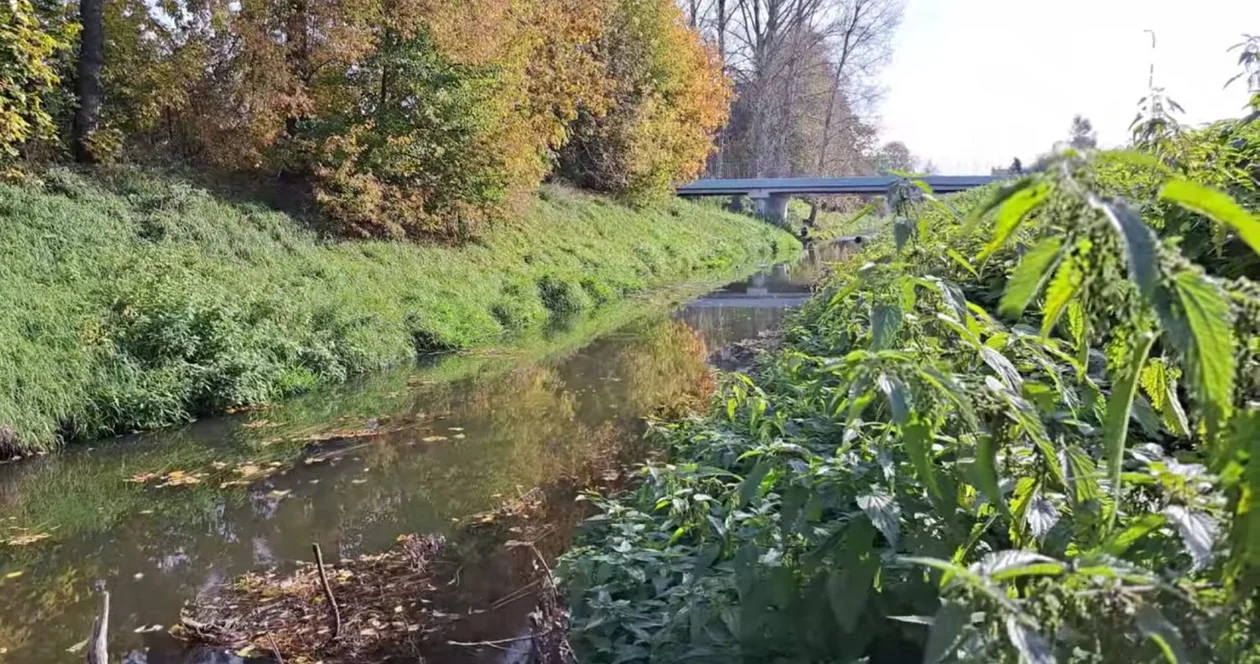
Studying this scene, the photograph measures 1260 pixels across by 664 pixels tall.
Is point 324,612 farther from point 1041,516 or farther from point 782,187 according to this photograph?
point 782,187

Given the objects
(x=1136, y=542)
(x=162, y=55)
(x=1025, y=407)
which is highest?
(x=162, y=55)

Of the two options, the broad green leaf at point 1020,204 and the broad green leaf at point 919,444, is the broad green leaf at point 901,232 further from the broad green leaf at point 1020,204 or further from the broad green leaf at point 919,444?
the broad green leaf at point 1020,204

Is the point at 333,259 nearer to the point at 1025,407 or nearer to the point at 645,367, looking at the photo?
the point at 645,367

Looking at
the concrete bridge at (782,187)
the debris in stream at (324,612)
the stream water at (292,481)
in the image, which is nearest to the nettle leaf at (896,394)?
the stream water at (292,481)

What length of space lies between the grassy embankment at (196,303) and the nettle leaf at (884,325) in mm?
7980

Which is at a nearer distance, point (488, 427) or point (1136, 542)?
point (1136, 542)

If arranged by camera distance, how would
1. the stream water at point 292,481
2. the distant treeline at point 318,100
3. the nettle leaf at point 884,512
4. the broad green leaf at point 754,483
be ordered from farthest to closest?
the distant treeline at point 318,100 → the stream water at point 292,481 → the broad green leaf at point 754,483 → the nettle leaf at point 884,512

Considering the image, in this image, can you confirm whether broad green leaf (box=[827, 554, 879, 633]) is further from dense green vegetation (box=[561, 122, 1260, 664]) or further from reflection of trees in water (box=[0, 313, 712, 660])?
reflection of trees in water (box=[0, 313, 712, 660])

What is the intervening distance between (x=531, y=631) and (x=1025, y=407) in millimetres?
3192

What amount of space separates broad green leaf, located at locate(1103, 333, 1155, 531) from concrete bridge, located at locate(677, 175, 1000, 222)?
30178 millimetres

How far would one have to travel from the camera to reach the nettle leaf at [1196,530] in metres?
1.17

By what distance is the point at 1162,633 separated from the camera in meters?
0.99

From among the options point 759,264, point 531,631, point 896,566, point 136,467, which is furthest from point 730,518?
point 759,264

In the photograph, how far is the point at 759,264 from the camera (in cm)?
2709
